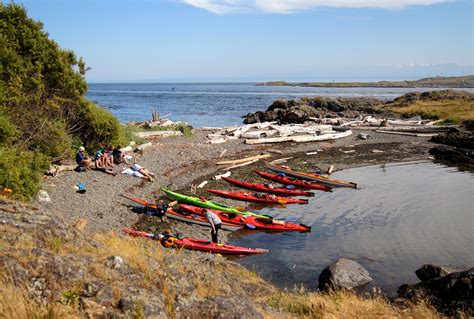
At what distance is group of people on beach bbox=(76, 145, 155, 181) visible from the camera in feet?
72.2

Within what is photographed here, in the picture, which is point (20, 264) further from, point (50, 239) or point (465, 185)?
point (465, 185)

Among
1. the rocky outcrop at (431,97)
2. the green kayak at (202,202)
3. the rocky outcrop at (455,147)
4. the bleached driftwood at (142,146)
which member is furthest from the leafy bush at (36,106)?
the rocky outcrop at (431,97)

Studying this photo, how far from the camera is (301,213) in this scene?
21.0 meters

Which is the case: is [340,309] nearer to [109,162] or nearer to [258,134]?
[109,162]

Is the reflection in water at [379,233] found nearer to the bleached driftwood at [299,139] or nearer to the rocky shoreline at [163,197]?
the rocky shoreline at [163,197]

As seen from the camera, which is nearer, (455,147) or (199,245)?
(199,245)

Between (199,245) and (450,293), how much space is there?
323 inches

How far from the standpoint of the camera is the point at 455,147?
35906mm

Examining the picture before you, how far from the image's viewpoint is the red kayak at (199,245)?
575 inches

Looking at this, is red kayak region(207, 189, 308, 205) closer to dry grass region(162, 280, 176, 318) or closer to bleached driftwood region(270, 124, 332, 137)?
dry grass region(162, 280, 176, 318)

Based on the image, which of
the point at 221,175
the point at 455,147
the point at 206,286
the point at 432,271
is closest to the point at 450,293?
the point at 432,271

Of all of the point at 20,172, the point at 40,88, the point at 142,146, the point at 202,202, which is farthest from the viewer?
the point at 142,146

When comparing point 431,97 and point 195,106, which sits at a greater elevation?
point 431,97

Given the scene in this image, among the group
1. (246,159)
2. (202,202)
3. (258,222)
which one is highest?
(246,159)
